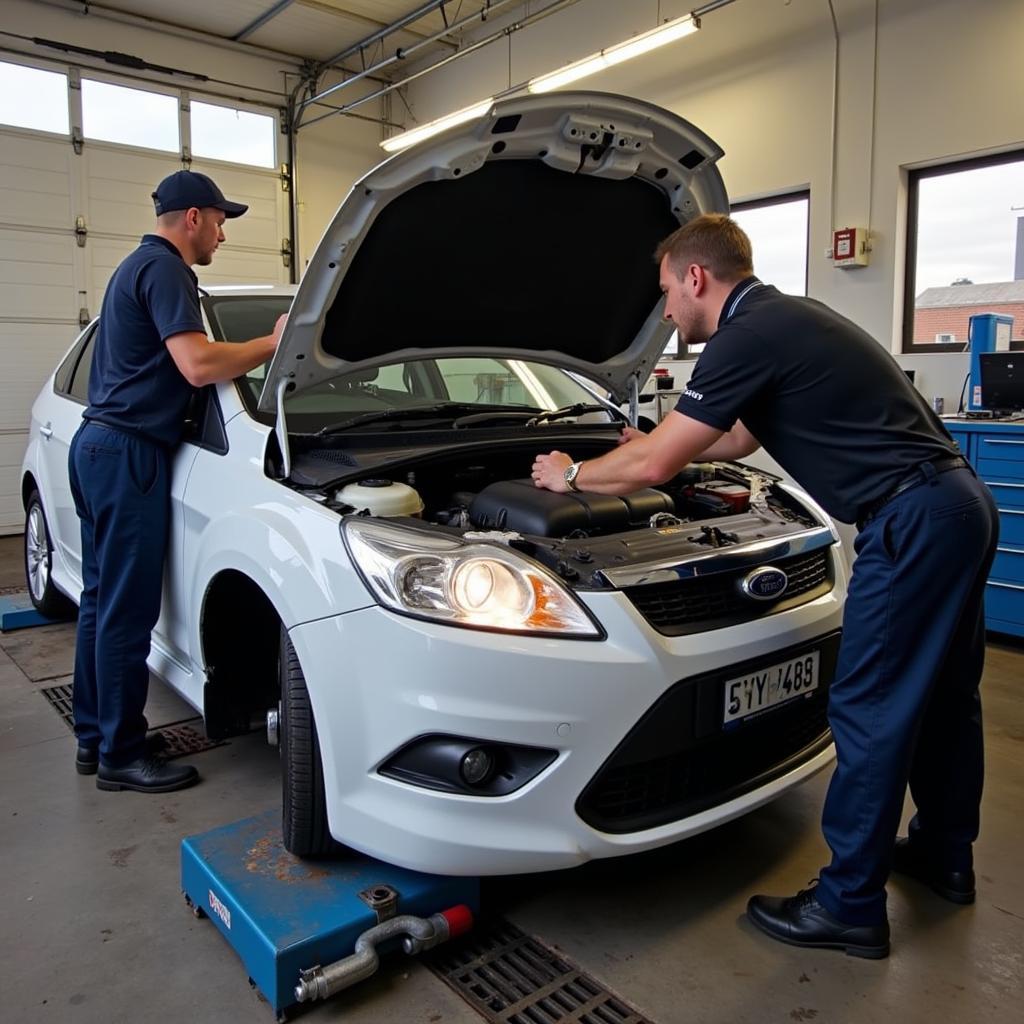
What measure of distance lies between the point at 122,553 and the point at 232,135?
725 cm

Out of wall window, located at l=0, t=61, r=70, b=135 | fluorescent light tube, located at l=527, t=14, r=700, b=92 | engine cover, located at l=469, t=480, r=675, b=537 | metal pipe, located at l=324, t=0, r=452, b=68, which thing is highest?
metal pipe, located at l=324, t=0, r=452, b=68

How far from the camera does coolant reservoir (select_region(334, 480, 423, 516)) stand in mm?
1733

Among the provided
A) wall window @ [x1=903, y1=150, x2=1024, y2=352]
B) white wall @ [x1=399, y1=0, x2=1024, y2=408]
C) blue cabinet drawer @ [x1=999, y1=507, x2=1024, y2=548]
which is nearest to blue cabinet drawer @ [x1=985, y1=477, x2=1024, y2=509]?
blue cabinet drawer @ [x1=999, y1=507, x2=1024, y2=548]

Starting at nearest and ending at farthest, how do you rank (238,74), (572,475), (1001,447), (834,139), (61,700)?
(572,475) → (61,700) → (1001,447) → (834,139) → (238,74)

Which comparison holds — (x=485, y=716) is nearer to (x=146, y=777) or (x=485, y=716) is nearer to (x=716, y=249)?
(x=716, y=249)

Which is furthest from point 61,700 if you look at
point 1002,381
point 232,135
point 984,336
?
point 232,135

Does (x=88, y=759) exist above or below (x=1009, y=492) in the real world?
below

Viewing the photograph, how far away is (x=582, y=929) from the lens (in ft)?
5.71

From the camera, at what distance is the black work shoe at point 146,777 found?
2.32 metres

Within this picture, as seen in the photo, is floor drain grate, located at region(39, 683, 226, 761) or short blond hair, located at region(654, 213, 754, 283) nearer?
short blond hair, located at region(654, 213, 754, 283)

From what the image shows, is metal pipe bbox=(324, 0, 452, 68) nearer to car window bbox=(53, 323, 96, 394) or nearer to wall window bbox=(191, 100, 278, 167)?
wall window bbox=(191, 100, 278, 167)

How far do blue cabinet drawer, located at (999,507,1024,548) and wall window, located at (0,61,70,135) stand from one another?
7.42 metres

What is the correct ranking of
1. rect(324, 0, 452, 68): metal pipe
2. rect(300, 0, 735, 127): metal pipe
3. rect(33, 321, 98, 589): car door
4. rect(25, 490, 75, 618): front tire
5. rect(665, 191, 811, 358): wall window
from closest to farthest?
1. rect(33, 321, 98, 589): car door
2. rect(25, 490, 75, 618): front tire
3. rect(300, 0, 735, 127): metal pipe
4. rect(665, 191, 811, 358): wall window
5. rect(324, 0, 452, 68): metal pipe

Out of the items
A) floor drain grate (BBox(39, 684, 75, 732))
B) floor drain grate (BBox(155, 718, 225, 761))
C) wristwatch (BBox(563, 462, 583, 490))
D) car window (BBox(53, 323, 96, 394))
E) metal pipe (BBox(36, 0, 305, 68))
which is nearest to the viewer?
wristwatch (BBox(563, 462, 583, 490))
